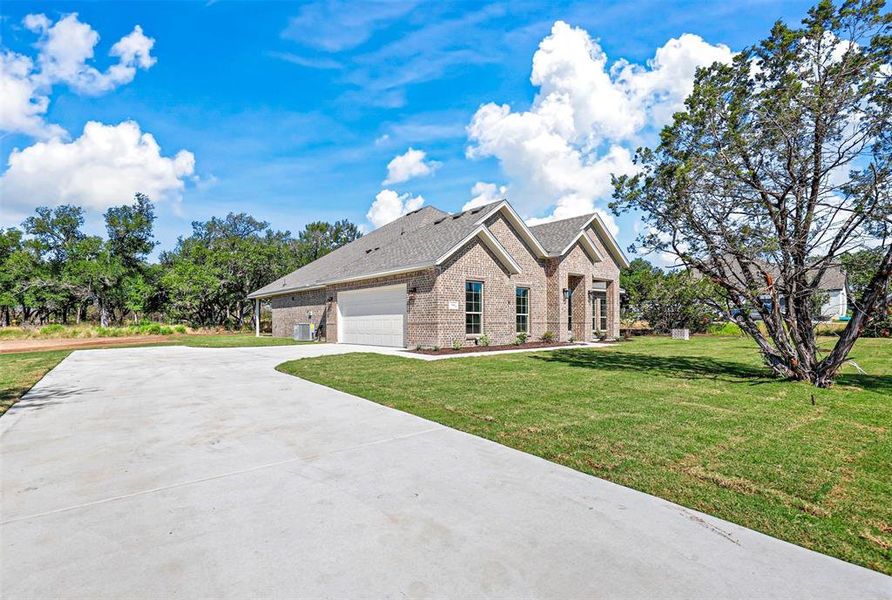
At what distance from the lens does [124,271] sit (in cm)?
3569

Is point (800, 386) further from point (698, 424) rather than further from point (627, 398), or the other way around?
point (698, 424)

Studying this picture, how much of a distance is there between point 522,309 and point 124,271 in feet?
113

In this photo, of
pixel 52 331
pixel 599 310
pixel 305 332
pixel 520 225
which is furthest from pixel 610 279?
pixel 52 331

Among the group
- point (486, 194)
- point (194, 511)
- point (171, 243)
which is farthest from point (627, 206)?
point (171, 243)

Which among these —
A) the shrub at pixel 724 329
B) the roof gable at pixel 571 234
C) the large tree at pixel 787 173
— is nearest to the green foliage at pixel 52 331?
the roof gable at pixel 571 234

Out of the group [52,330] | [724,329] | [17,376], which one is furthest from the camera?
[52,330]

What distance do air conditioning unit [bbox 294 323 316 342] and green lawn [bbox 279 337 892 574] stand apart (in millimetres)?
12209

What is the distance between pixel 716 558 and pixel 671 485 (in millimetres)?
1097

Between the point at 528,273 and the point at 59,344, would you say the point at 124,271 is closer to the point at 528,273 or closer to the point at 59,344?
the point at 59,344

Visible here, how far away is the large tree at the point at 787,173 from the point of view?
26.4 ft

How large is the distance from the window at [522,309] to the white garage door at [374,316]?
4.72 metres

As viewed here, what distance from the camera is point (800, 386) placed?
8.16 metres

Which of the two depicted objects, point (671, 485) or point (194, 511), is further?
point (671, 485)

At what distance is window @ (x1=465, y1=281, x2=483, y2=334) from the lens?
16.0 metres
